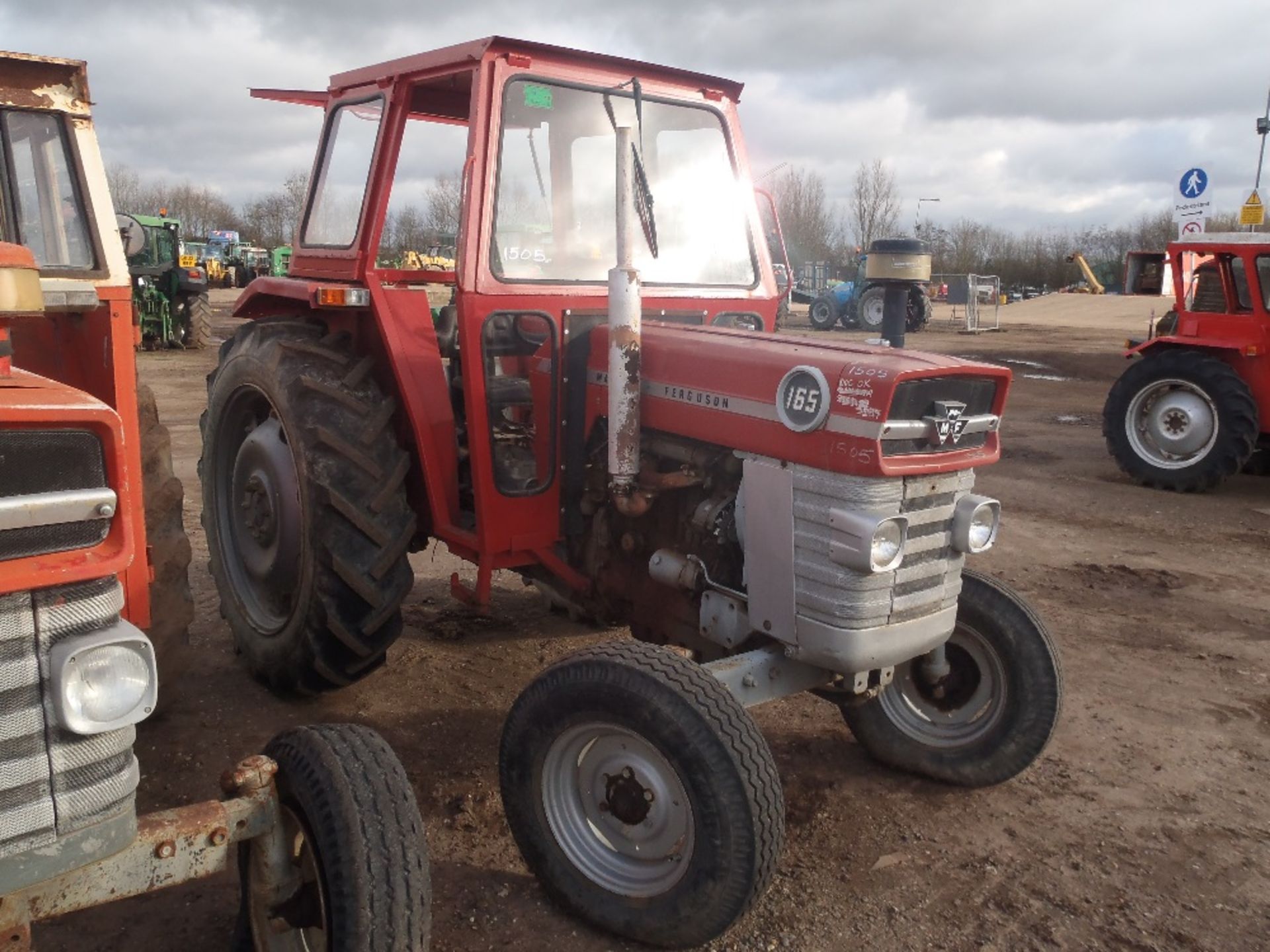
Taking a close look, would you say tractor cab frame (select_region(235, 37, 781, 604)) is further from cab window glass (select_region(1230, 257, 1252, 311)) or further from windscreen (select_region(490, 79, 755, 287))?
cab window glass (select_region(1230, 257, 1252, 311))

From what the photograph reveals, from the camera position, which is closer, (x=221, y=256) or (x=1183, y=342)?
(x=1183, y=342)

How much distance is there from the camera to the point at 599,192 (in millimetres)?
3965

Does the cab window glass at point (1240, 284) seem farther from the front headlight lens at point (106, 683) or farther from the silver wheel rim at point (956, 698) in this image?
the front headlight lens at point (106, 683)

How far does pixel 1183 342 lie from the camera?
8.34 m

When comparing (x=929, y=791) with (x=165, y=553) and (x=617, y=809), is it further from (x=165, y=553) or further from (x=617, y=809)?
(x=165, y=553)

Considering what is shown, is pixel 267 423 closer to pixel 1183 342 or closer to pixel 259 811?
pixel 259 811

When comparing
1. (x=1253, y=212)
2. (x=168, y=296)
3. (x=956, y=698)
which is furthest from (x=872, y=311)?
(x=956, y=698)

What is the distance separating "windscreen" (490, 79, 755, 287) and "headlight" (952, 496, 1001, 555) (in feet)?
4.87

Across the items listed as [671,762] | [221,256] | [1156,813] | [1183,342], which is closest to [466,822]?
[671,762]

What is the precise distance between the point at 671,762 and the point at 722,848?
0.23 metres

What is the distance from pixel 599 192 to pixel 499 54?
0.67 meters

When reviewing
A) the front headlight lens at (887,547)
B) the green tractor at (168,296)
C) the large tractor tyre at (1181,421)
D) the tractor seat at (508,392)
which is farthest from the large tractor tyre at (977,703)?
the green tractor at (168,296)

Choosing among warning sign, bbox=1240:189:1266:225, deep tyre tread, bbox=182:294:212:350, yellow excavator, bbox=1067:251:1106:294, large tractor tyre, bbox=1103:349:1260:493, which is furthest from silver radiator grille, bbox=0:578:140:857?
yellow excavator, bbox=1067:251:1106:294

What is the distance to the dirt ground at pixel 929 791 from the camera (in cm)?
277
